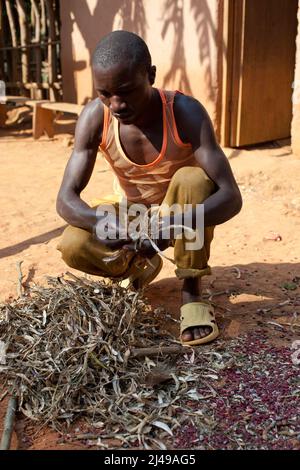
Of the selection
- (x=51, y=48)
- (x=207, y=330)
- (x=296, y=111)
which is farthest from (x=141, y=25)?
(x=207, y=330)

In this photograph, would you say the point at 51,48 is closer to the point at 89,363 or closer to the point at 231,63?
the point at 231,63

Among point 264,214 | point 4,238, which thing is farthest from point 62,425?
point 264,214

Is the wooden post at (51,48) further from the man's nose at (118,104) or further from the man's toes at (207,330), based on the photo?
the man's toes at (207,330)

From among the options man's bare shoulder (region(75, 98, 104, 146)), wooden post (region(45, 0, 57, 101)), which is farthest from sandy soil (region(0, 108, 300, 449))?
wooden post (region(45, 0, 57, 101))

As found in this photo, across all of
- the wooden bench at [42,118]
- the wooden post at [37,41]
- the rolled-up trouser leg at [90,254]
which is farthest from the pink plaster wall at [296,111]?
the wooden post at [37,41]

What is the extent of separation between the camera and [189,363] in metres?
2.34

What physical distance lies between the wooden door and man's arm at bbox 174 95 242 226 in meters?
3.74

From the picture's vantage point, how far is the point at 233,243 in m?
3.88

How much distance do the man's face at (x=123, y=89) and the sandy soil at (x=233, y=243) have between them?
1.03 metres

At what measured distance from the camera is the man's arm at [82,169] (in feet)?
8.26

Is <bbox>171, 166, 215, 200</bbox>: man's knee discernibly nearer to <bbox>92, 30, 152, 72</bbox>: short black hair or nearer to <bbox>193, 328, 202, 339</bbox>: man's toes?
<bbox>92, 30, 152, 72</bbox>: short black hair

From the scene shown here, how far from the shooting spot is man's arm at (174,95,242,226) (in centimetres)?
246

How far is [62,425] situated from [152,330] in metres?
0.69
